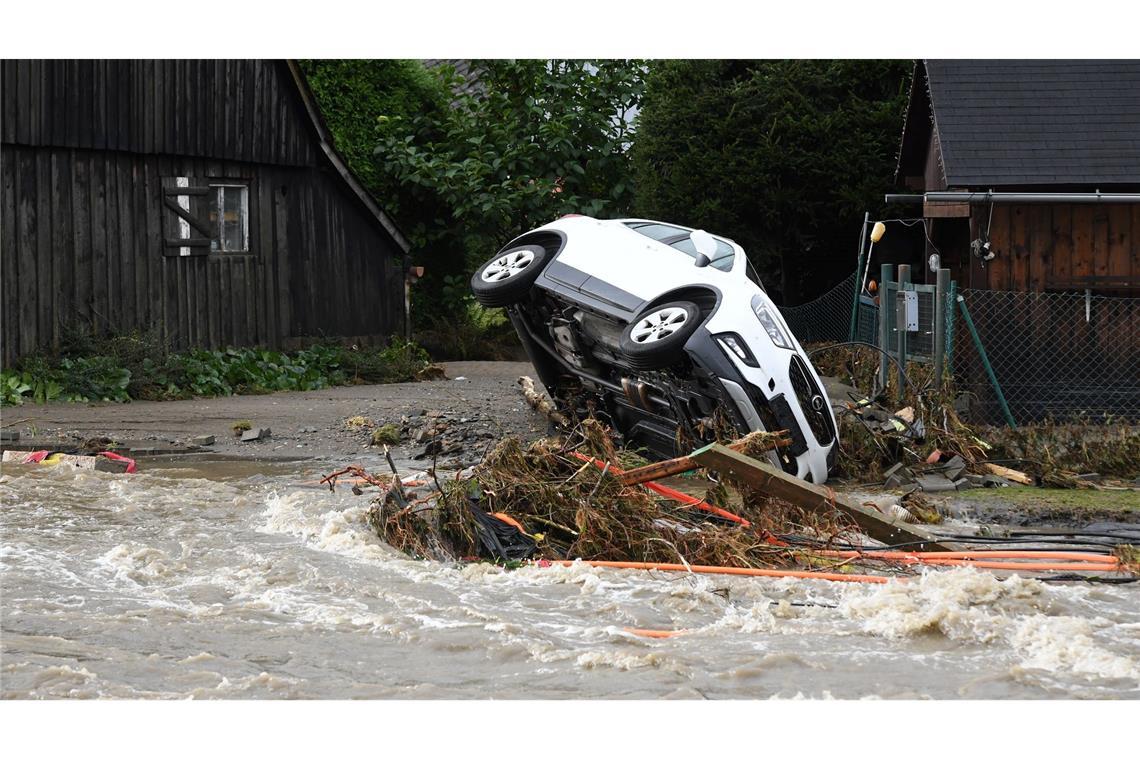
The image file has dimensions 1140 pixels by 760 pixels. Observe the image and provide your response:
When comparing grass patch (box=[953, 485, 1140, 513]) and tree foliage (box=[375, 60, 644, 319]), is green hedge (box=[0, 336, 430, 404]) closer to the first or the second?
tree foliage (box=[375, 60, 644, 319])

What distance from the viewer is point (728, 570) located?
8.10 meters

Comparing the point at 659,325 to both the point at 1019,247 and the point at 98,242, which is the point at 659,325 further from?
the point at 98,242

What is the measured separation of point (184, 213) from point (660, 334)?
35.0ft

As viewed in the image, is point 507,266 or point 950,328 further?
point 950,328

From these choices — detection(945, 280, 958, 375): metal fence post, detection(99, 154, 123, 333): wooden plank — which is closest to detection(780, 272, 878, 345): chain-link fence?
detection(945, 280, 958, 375): metal fence post

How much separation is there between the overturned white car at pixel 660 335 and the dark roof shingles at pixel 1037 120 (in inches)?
191

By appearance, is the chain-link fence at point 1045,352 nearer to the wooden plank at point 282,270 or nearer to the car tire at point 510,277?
the car tire at point 510,277

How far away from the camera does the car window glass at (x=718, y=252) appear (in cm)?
1183

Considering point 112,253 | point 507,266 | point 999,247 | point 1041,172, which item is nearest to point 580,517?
point 507,266

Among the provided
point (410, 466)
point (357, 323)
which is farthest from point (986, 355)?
point (357, 323)

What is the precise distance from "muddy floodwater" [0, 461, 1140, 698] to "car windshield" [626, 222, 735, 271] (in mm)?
4252

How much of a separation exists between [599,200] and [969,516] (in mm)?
14657

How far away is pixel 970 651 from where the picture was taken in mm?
6711

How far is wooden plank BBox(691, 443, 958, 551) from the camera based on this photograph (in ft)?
28.5
